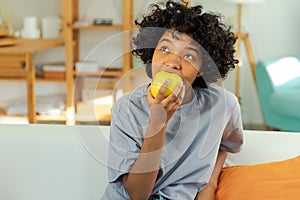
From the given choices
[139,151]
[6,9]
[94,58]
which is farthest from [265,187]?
[6,9]

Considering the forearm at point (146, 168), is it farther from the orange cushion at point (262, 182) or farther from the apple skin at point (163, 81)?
the orange cushion at point (262, 182)

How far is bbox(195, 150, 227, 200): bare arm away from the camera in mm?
1266

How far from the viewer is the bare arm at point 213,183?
1.27 meters

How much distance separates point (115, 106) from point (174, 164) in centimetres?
19

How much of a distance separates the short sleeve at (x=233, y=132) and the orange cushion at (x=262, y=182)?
2.1 inches

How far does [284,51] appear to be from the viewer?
13.3 ft

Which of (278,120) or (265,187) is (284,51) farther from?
(265,187)

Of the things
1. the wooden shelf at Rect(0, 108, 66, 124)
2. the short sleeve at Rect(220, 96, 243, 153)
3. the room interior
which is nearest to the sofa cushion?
the room interior

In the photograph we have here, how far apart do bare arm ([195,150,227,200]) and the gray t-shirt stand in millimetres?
16

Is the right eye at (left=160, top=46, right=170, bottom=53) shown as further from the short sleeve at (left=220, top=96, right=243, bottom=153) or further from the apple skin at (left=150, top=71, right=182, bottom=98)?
the short sleeve at (left=220, top=96, right=243, bottom=153)

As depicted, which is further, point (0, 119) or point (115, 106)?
point (0, 119)

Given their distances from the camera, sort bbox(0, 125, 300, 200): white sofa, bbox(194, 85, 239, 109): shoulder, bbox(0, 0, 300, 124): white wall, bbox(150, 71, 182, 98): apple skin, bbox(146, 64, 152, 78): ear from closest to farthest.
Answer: bbox(150, 71, 182, 98): apple skin → bbox(146, 64, 152, 78): ear → bbox(194, 85, 239, 109): shoulder → bbox(0, 125, 300, 200): white sofa → bbox(0, 0, 300, 124): white wall

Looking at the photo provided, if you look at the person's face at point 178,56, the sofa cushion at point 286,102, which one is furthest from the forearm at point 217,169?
the sofa cushion at point 286,102

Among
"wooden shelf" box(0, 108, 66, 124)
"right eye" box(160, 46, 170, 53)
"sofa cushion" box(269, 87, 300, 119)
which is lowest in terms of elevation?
"wooden shelf" box(0, 108, 66, 124)
